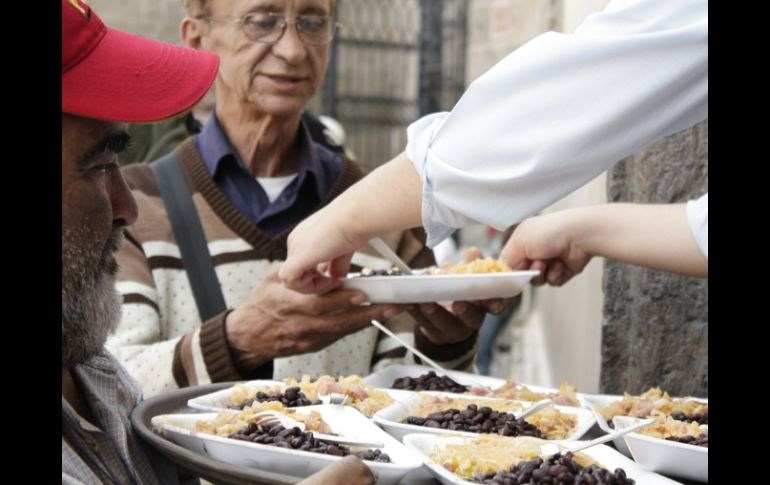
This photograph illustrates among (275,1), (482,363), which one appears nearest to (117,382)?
(275,1)

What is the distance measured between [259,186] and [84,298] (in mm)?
1617

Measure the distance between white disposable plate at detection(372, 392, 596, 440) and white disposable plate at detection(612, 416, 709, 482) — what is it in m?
0.19

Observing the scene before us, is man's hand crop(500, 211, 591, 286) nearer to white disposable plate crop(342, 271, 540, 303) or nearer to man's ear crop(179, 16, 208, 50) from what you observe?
white disposable plate crop(342, 271, 540, 303)

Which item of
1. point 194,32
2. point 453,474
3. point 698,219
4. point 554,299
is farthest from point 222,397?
point 554,299

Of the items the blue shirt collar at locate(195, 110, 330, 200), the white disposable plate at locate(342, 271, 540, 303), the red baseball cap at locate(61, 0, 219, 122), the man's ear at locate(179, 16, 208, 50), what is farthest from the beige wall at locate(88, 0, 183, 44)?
the red baseball cap at locate(61, 0, 219, 122)

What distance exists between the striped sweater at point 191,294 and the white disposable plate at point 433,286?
0.48m

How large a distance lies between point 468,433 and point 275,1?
5.78 feet

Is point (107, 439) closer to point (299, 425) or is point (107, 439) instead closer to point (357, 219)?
point (299, 425)

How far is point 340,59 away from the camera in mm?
18828

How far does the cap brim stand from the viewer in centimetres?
166

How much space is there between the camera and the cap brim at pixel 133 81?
1658mm

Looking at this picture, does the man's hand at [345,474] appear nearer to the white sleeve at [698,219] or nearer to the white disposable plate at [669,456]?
the white disposable plate at [669,456]

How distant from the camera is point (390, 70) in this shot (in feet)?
62.7

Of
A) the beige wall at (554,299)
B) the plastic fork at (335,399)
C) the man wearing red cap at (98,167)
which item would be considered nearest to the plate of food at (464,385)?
the plastic fork at (335,399)
